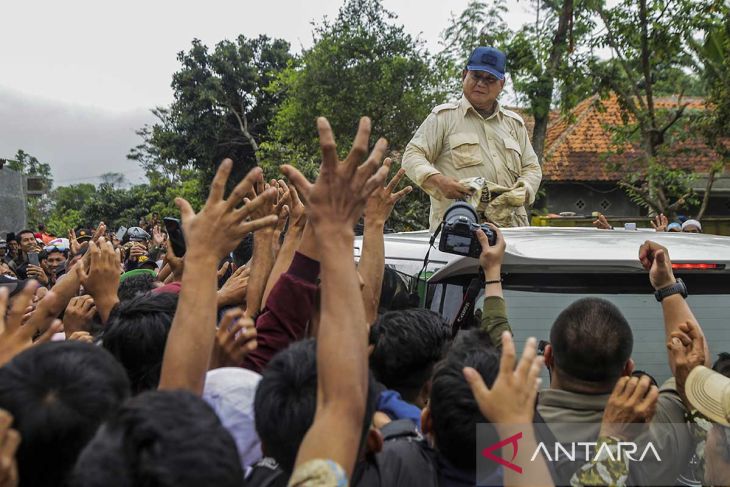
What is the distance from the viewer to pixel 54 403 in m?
1.70

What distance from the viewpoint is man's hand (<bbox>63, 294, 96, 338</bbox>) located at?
3408 mm

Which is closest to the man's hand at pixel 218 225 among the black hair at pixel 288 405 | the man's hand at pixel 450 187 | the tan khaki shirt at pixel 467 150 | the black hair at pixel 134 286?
the black hair at pixel 288 405

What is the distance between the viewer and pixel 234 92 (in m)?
30.0

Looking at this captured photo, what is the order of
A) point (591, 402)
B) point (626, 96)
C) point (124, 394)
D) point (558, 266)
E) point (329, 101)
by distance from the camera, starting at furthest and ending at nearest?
1. point (329, 101)
2. point (626, 96)
3. point (558, 266)
4. point (591, 402)
5. point (124, 394)

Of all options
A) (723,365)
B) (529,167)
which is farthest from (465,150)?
(723,365)

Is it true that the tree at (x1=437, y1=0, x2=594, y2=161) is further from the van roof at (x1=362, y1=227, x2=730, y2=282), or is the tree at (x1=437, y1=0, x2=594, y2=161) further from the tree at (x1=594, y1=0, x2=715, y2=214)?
the van roof at (x1=362, y1=227, x2=730, y2=282)

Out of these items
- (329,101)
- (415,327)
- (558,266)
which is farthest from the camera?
(329,101)

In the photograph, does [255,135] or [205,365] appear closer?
[205,365]

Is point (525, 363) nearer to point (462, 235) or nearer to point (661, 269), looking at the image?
point (661, 269)

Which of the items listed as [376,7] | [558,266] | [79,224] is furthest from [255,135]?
[558,266]

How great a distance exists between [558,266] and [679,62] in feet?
37.4

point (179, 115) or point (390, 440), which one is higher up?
point (179, 115)

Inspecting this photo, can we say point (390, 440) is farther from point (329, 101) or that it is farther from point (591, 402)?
point (329, 101)

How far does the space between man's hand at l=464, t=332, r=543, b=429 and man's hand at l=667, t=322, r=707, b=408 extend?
0.89 m
